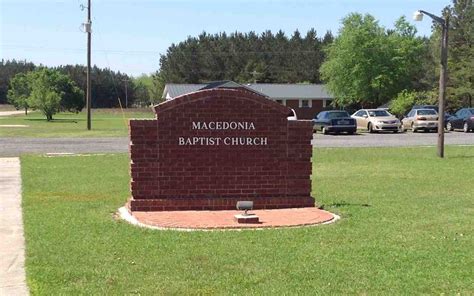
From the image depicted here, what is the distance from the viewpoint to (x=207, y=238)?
7617 mm

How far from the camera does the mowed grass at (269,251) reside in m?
5.59

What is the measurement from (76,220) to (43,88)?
62090 mm

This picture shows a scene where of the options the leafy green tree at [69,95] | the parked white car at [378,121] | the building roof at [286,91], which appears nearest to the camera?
the parked white car at [378,121]

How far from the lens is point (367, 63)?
6019cm

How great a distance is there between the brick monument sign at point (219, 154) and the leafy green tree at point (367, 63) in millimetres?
51214

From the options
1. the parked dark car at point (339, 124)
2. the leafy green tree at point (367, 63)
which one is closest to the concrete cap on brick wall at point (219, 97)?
the parked dark car at point (339, 124)

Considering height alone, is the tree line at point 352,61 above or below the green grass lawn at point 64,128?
above

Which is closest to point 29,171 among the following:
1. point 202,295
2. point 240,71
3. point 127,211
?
point 127,211

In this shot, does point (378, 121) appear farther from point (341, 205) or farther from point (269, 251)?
point (269, 251)

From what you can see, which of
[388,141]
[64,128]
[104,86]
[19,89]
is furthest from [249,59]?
[388,141]

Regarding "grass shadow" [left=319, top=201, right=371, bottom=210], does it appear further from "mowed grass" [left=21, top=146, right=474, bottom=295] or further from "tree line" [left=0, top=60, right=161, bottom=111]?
"tree line" [left=0, top=60, right=161, bottom=111]

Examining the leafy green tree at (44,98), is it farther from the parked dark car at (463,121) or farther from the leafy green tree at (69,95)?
the parked dark car at (463,121)

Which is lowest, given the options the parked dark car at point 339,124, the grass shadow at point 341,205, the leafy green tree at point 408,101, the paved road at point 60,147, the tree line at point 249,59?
the paved road at point 60,147

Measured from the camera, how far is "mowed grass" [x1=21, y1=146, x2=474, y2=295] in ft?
18.3
